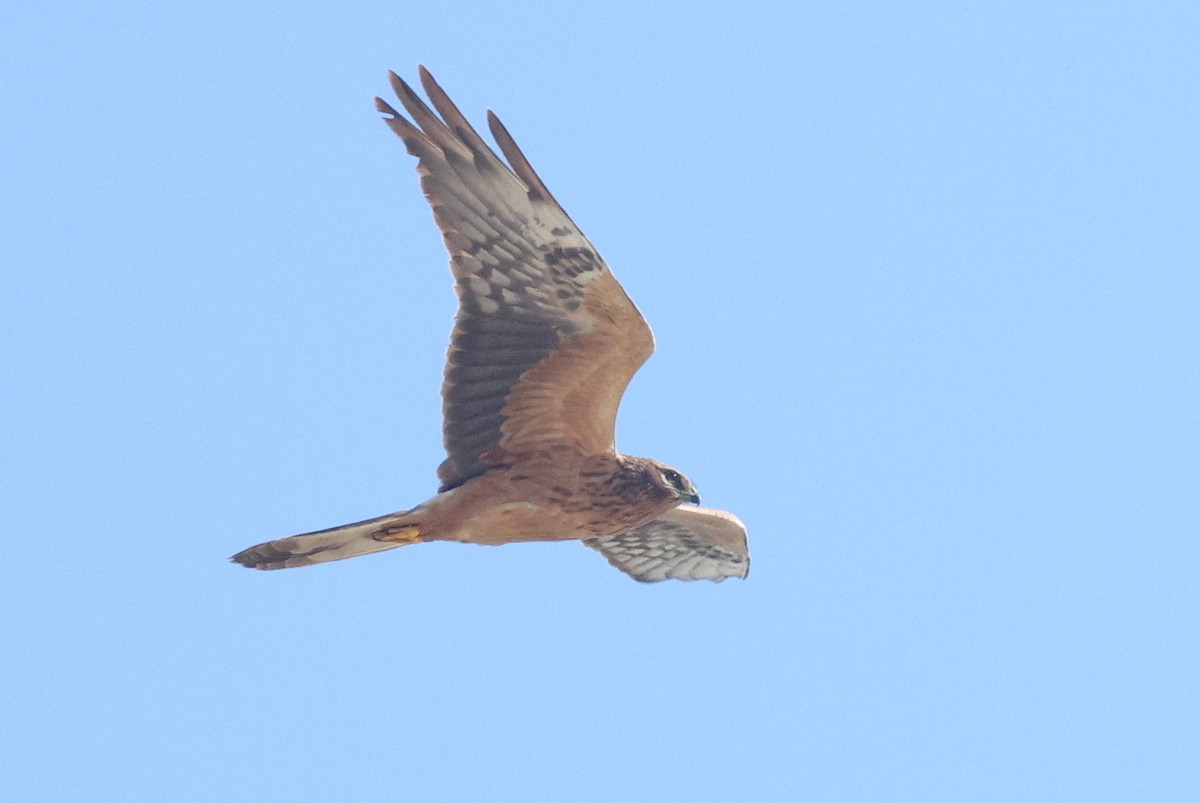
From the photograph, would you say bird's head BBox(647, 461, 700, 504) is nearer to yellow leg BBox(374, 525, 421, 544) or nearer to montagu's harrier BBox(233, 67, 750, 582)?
montagu's harrier BBox(233, 67, 750, 582)

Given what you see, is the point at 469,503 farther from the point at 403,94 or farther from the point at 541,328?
the point at 403,94

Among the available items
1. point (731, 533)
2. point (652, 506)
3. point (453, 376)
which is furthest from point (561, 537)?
point (731, 533)

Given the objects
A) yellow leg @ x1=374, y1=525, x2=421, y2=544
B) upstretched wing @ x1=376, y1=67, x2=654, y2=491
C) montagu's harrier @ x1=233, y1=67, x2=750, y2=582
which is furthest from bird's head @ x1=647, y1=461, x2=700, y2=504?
yellow leg @ x1=374, y1=525, x2=421, y2=544

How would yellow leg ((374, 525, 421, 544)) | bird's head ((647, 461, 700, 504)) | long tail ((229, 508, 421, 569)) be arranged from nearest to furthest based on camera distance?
long tail ((229, 508, 421, 569))
yellow leg ((374, 525, 421, 544))
bird's head ((647, 461, 700, 504))

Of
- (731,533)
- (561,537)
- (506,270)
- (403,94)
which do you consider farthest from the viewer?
(731,533)

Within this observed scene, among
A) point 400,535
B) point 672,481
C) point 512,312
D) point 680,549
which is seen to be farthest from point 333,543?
point 680,549

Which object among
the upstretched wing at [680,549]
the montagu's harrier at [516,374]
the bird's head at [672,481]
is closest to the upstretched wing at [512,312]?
the montagu's harrier at [516,374]

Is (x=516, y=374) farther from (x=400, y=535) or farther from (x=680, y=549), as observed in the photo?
(x=680, y=549)

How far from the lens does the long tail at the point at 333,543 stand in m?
9.70

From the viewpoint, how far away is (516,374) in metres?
9.94

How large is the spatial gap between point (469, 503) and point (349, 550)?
759 mm

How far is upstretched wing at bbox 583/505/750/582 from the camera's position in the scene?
40.3ft

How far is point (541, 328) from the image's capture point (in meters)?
9.80

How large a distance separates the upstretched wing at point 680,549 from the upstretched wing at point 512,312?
234cm
